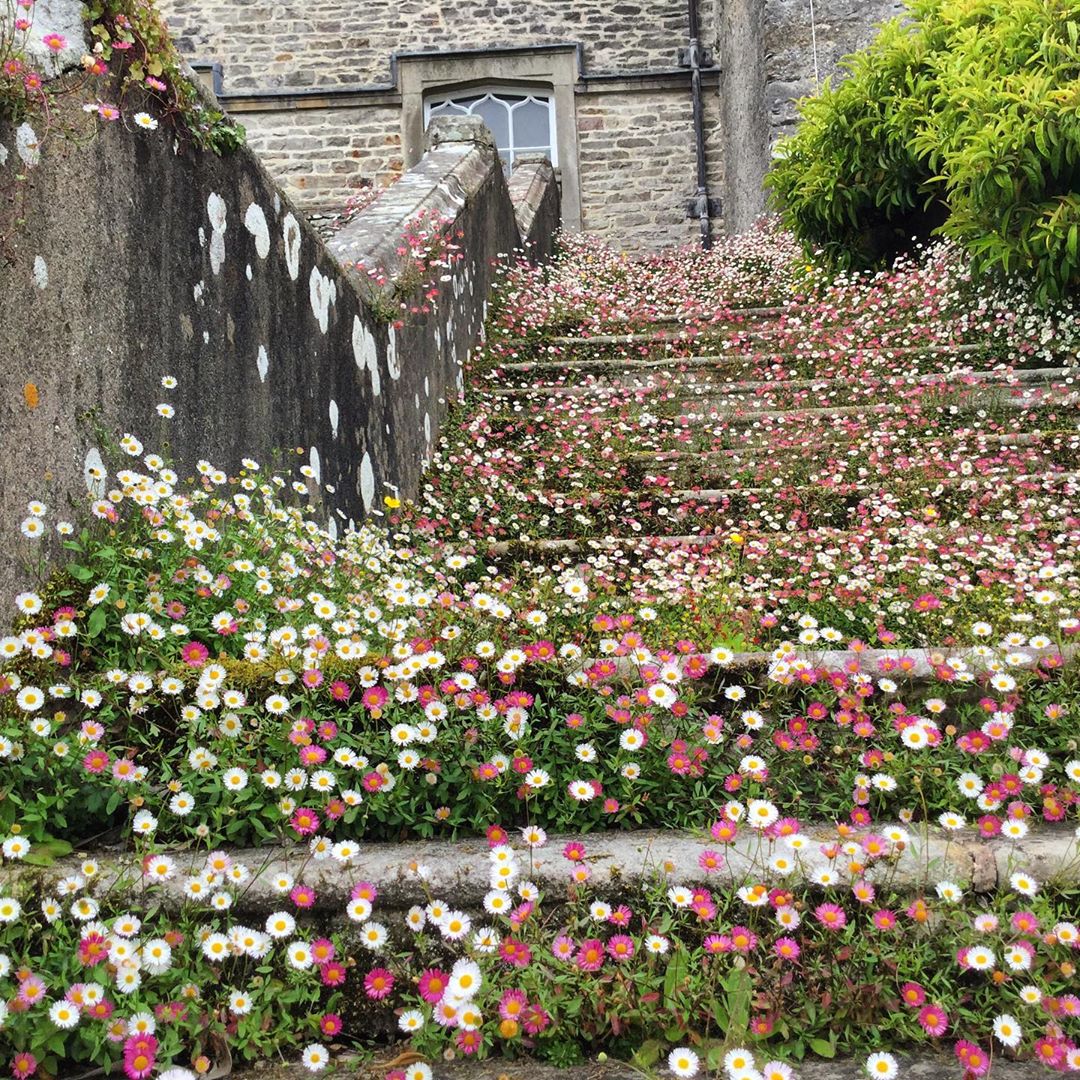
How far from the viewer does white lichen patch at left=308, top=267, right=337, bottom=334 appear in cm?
331

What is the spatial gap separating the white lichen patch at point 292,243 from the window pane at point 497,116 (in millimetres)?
9566

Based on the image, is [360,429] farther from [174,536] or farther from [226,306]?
[174,536]

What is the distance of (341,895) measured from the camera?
1.65m

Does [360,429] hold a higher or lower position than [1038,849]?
higher

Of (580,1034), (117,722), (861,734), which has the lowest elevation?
(580,1034)

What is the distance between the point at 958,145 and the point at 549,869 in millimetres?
4978

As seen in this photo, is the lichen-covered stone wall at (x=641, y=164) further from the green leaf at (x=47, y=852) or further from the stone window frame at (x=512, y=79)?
the green leaf at (x=47, y=852)

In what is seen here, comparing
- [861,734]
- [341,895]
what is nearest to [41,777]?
[341,895]

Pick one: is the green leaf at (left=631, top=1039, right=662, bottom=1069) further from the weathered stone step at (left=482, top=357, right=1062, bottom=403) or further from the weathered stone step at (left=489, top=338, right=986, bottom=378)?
the weathered stone step at (left=489, top=338, right=986, bottom=378)

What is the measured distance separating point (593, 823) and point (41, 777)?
1015 mm

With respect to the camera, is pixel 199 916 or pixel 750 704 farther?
pixel 750 704

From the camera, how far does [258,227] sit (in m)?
2.92

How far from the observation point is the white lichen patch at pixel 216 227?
2.63m

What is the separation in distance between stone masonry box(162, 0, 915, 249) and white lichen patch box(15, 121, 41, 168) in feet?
32.8
